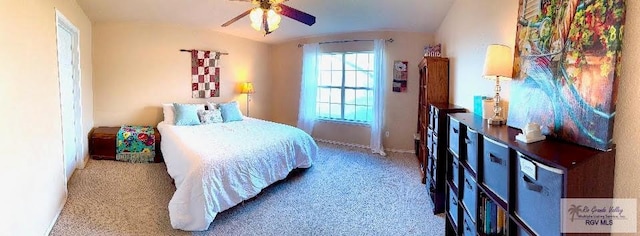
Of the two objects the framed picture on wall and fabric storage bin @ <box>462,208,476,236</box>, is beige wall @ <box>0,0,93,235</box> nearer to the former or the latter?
fabric storage bin @ <box>462,208,476,236</box>

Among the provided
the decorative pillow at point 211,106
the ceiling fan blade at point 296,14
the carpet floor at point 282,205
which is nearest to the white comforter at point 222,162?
the carpet floor at point 282,205

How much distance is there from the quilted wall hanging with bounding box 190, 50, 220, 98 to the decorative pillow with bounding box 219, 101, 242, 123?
1.55 ft

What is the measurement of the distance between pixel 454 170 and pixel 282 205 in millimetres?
1576

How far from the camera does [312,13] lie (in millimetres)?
4258

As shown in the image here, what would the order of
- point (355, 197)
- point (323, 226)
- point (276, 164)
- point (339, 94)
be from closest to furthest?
point (323, 226) < point (355, 197) < point (276, 164) < point (339, 94)

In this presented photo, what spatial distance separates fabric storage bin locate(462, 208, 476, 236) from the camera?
178cm

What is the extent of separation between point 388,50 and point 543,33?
3609mm

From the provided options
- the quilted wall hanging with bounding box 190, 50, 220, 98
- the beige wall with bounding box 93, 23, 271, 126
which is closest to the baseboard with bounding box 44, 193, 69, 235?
the beige wall with bounding box 93, 23, 271, 126

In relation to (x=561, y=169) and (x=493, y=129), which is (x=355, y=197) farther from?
(x=561, y=169)

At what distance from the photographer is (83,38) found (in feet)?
13.2

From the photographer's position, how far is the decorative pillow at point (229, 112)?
5008 mm

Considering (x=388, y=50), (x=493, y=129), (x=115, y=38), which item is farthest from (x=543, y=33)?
(x=115, y=38)

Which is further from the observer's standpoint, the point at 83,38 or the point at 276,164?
the point at 83,38

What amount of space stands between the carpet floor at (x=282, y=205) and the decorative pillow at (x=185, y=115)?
2.36 feet
